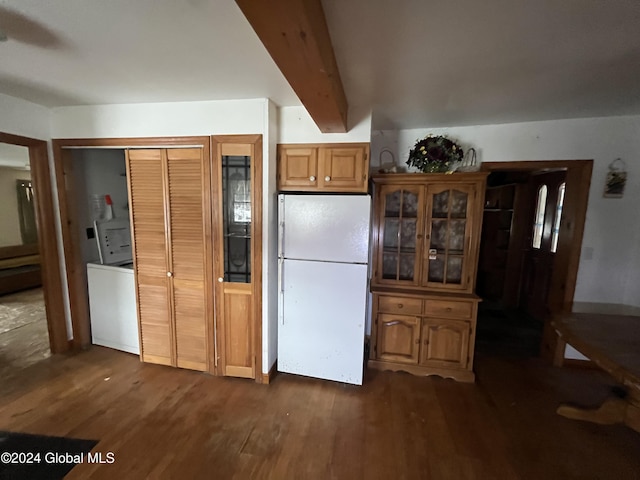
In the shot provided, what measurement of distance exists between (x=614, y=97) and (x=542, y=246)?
231 cm

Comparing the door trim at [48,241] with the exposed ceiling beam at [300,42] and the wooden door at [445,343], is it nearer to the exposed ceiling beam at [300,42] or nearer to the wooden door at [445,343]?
the exposed ceiling beam at [300,42]

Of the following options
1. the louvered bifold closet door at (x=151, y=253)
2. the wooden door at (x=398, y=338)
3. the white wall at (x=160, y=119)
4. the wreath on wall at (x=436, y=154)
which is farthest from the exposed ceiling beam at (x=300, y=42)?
the wooden door at (x=398, y=338)

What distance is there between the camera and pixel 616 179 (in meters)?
2.42

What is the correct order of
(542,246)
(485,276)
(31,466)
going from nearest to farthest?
(31,466)
(542,246)
(485,276)

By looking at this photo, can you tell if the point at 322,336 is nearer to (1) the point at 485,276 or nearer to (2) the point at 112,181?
(2) the point at 112,181

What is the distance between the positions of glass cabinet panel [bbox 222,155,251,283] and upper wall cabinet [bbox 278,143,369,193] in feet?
1.02

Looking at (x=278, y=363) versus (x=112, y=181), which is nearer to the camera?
(x=278, y=363)

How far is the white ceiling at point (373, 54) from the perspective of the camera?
1.12 metres

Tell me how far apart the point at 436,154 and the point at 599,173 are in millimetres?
1508

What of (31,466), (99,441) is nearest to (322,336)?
(99,441)

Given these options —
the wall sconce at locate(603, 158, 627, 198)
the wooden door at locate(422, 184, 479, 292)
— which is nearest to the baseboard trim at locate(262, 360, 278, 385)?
the wooden door at locate(422, 184, 479, 292)

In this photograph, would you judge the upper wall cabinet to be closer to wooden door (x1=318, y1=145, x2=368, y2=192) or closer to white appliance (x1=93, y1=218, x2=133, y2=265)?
wooden door (x1=318, y1=145, x2=368, y2=192)

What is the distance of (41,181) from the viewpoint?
248 cm

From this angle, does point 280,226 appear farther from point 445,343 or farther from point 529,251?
point 529,251
